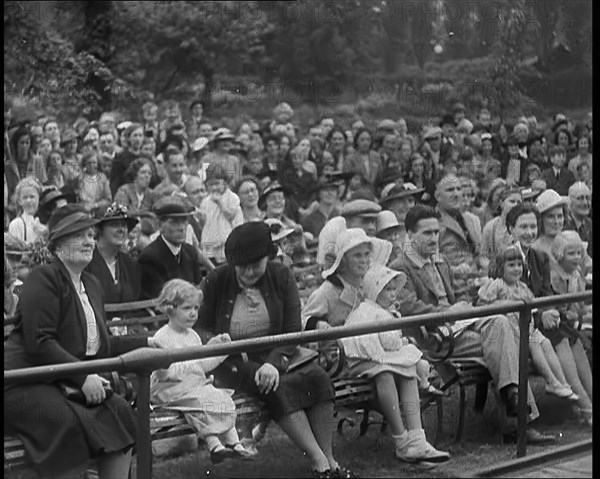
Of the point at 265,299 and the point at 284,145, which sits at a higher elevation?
the point at 284,145

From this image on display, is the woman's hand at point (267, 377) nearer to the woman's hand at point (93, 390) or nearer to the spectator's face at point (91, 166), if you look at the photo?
the woman's hand at point (93, 390)

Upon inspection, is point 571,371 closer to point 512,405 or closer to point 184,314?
point 512,405

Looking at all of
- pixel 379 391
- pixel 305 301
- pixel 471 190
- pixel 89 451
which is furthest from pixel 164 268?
pixel 471 190

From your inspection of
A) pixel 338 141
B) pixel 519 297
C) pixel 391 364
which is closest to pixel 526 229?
pixel 519 297

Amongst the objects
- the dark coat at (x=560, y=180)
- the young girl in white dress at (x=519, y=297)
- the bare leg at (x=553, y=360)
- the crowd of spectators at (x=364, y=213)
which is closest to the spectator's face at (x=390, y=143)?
the crowd of spectators at (x=364, y=213)

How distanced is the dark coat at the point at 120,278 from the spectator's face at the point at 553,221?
71.1 inches

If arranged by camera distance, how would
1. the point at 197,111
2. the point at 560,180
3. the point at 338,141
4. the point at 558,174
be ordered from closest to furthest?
the point at 560,180 < the point at 558,174 < the point at 338,141 < the point at 197,111

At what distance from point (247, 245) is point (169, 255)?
0.67 metres

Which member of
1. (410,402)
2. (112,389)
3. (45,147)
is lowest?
(410,402)

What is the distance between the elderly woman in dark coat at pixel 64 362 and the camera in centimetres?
334

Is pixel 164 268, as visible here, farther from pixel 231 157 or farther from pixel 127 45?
pixel 127 45

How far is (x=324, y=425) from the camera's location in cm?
407

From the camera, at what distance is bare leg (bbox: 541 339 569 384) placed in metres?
4.89

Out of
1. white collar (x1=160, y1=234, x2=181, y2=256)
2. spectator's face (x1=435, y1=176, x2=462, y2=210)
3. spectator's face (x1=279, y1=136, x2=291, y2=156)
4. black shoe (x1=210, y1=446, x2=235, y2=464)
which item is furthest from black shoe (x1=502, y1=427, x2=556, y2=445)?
spectator's face (x1=279, y1=136, x2=291, y2=156)
